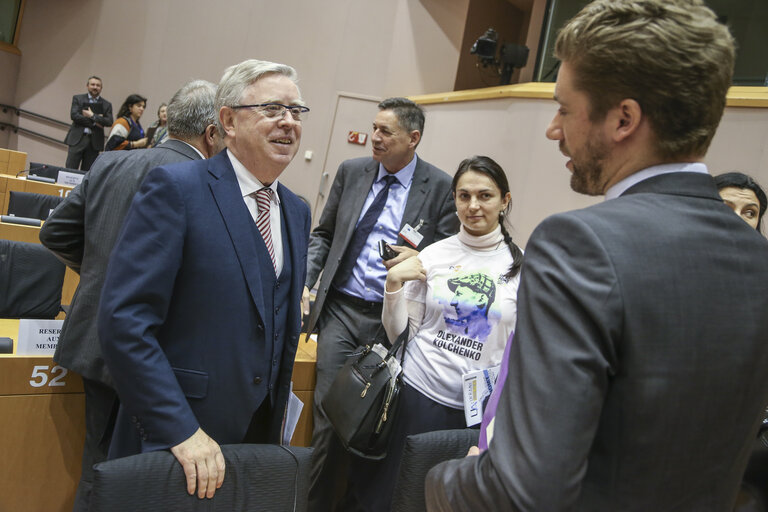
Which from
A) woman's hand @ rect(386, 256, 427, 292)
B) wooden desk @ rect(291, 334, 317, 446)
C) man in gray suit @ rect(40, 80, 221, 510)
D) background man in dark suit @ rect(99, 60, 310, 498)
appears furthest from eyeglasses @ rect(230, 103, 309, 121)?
wooden desk @ rect(291, 334, 317, 446)

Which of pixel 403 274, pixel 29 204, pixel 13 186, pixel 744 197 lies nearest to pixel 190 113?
pixel 403 274

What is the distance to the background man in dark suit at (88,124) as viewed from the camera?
8.91 m

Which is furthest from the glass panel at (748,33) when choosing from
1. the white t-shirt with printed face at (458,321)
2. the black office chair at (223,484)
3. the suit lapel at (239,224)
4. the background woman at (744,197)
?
the black office chair at (223,484)

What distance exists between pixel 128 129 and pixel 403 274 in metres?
7.28

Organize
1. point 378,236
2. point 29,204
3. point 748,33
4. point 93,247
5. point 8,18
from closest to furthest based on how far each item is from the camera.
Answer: point 93,247, point 378,236, point 29,204, point 748,33, point 8,18

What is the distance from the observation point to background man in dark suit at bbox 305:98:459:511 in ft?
8.34

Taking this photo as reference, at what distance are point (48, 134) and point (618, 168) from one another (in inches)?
458

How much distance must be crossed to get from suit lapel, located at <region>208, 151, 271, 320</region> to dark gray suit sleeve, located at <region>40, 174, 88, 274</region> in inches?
28.7

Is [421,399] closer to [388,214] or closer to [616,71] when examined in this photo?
[388,214]

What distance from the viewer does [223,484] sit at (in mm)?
1397

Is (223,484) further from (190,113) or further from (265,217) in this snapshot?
(190,113)

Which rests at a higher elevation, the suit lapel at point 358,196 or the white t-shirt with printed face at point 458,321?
the suit lapel at point 358,196

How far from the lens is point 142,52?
9.63 metres

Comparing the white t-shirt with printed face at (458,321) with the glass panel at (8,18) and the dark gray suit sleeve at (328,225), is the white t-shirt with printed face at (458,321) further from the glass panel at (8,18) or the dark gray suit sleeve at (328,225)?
the glass panel at (8,18)
